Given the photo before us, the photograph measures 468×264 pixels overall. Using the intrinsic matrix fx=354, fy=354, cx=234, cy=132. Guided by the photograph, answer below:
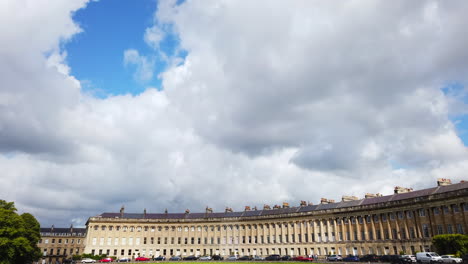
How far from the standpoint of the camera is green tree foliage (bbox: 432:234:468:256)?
159 ft

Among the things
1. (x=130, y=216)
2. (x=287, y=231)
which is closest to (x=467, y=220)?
(x=287, y=231)

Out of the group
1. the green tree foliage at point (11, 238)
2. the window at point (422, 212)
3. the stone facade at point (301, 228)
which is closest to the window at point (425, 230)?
the stone facade at point (301, 228)

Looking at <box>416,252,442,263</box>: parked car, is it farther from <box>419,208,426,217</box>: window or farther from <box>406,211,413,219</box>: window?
<box>406,211,413,219</box>: window

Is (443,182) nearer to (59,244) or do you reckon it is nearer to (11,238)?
(11,238)

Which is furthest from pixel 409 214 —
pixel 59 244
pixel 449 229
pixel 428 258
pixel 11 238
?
pixel 59 244

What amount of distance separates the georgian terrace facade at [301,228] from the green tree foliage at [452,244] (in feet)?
26.0

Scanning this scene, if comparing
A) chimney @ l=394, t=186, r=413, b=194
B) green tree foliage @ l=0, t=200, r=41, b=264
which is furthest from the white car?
green tree foliage @ l=0, t=200, r=41, b=264

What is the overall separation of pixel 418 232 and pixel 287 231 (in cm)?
3188

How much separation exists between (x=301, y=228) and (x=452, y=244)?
126 feet

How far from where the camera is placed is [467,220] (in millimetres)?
56656

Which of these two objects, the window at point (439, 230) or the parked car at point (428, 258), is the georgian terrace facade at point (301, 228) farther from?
the parked car at point (428, 258)

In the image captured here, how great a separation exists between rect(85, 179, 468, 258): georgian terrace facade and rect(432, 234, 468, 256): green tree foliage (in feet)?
26.0

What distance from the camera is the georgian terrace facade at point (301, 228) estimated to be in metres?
62.7

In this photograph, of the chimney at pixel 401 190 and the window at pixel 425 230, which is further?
the chimney at pixel 401 190
